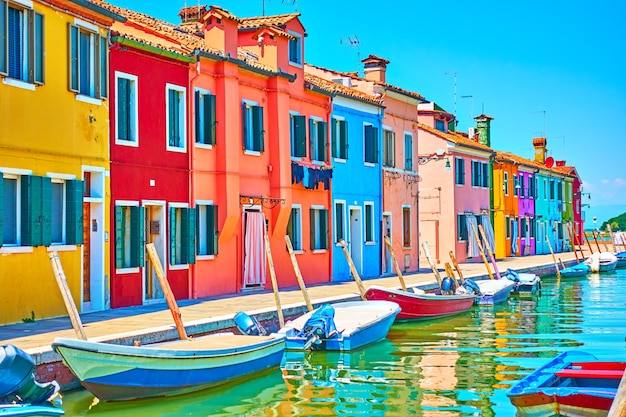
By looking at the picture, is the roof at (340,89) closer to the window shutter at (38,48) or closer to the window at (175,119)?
the window at (175,119)

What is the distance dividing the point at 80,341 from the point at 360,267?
71.0 ft

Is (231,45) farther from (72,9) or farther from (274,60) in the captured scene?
(72,9)

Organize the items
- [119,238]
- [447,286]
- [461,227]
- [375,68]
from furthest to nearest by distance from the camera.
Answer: [461,227]
[375,68]
[447,286]
[119,238]

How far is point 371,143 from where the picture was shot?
34750 mm

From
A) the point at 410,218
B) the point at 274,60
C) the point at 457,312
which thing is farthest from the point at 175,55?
the point at 410,218

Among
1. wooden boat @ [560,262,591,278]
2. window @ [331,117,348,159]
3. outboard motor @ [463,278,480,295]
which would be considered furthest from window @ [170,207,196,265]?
wooden boat @ [560,262,591,278]

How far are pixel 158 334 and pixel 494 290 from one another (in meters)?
17.7

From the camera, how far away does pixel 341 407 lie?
14.0 meters

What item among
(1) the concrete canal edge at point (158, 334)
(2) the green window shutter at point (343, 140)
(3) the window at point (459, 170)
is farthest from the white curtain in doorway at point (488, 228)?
(1) the concrete canal edge at point (158, 334)

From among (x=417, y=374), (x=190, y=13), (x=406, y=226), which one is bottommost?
(x=417, y=374)

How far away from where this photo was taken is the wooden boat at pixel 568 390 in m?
11.2

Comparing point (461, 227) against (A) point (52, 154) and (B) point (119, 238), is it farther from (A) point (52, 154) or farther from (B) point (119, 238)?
(A) point (52, 154)

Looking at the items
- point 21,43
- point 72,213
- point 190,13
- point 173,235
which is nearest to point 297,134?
point 190,13

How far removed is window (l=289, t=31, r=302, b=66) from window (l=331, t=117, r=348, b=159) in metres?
3.23
